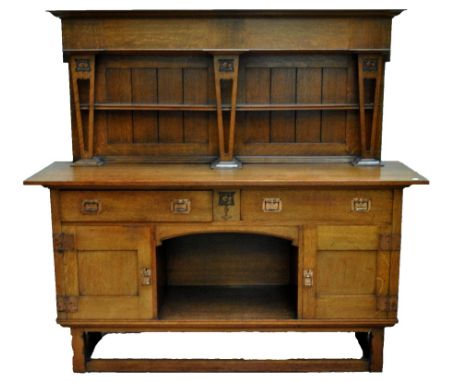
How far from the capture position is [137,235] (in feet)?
12.1

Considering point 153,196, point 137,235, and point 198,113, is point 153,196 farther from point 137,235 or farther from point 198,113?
point 198,113

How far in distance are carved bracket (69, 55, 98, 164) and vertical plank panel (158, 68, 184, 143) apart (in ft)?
1.42

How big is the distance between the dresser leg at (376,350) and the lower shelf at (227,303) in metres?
0.50

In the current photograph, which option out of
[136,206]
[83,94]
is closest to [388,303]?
[136,206]

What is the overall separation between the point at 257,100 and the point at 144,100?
0.73 metres

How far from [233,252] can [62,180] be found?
1282mm

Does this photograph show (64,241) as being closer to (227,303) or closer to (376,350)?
(227,303)

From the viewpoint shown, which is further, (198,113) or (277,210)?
(198,113)

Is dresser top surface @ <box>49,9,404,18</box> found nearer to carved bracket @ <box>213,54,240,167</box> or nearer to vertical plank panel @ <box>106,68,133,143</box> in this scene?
carved bracket @ <box>213,54,240,167</box>

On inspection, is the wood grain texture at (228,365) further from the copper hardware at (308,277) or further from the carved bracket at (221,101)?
the carved bracket at (221,101)

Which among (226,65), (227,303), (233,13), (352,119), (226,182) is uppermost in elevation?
(233,13)

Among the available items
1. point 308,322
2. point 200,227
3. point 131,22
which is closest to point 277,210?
point 200,227

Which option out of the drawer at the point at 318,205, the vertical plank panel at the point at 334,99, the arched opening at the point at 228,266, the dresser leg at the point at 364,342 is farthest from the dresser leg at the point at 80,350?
the vertical plank panel at the point at 334,99

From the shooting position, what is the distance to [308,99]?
4.10 metres
